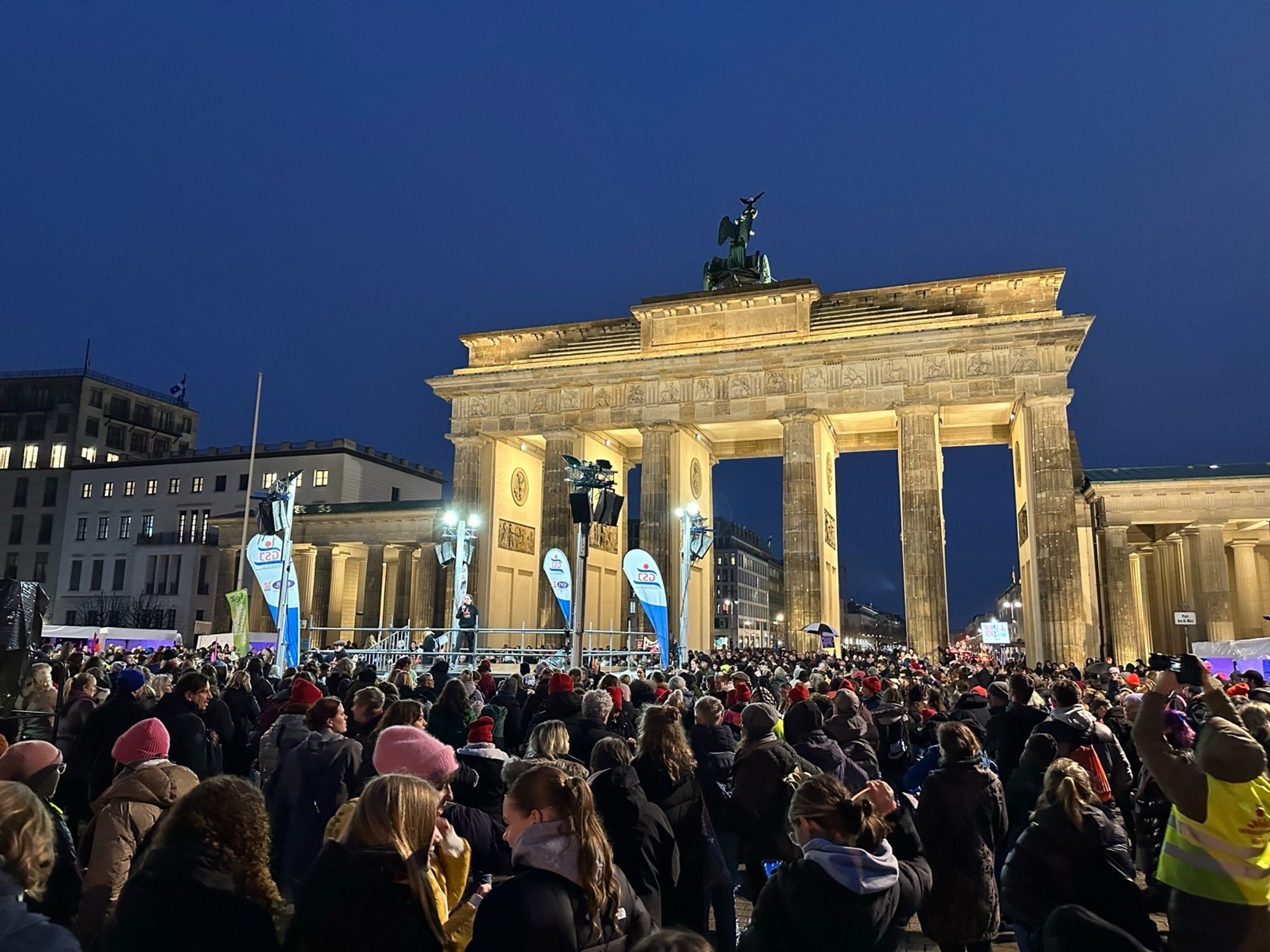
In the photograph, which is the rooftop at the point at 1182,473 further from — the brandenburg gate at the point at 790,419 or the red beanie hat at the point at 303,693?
the red beanie hat at the point at 303,693

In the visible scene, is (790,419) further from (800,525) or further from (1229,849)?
(1229,849)

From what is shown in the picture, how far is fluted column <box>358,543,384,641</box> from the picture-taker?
157ft

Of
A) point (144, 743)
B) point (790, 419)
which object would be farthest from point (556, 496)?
point (144, 743)

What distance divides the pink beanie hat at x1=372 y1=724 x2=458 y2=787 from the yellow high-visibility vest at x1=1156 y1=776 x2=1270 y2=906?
349 cm

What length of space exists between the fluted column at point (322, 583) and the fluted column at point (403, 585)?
12.8 ft

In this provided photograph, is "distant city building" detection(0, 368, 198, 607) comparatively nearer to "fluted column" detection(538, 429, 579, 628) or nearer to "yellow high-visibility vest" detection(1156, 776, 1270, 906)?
"fluted column" detection(538, 429, 579, 628)

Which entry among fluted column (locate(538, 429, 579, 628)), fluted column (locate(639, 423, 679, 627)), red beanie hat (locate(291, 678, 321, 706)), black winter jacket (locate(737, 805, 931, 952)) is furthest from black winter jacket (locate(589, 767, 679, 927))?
fluted column (locate(538, 429, 579, 628))

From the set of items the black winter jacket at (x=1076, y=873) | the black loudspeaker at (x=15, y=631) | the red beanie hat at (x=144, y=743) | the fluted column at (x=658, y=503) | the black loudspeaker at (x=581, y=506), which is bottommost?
the black winter jacket at (x=1076, y=873)

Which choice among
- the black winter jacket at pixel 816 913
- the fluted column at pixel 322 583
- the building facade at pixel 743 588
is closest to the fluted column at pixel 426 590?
the fluted column at pixel 322 583

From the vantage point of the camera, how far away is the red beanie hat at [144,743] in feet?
15.4

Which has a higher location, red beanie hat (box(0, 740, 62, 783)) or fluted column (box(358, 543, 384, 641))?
fluted column (box(358, 543, 384, 641))

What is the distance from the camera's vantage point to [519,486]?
45.3 metres

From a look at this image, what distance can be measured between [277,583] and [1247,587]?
136ft

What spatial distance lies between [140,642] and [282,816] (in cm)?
3921
